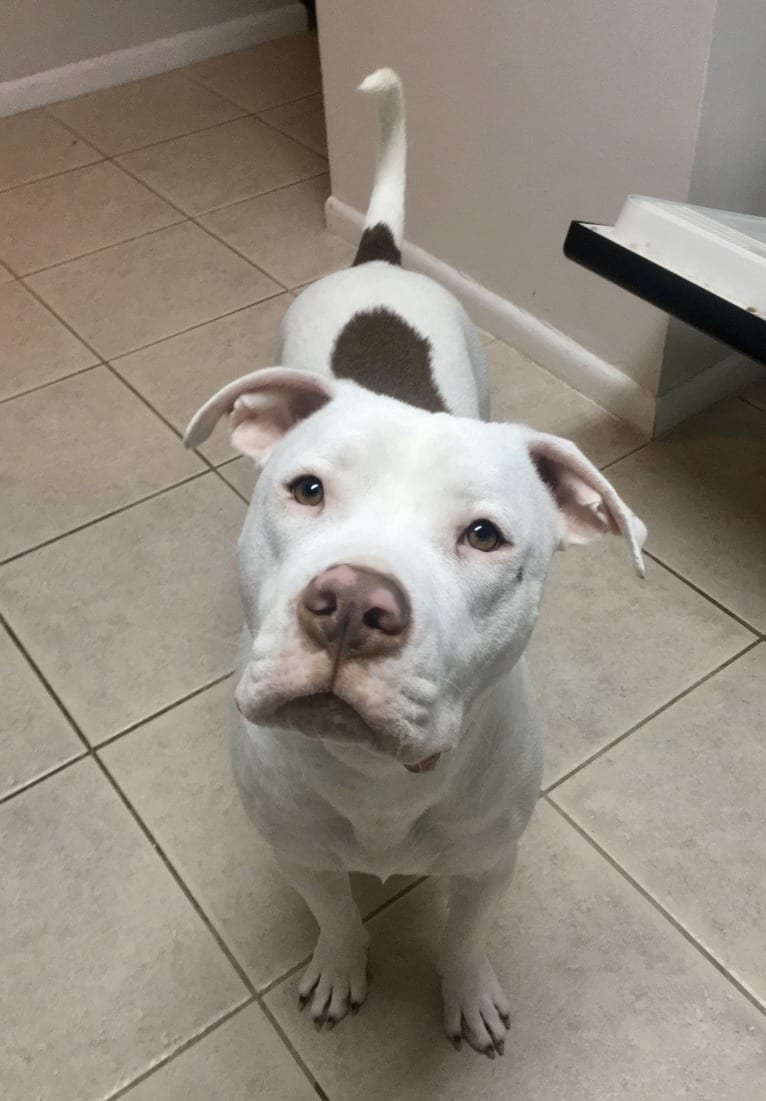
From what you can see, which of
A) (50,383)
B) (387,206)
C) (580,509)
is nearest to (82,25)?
(50,383)

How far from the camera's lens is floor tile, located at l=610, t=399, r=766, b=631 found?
2240mm

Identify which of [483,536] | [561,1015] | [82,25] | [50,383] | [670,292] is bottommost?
[561,1015]

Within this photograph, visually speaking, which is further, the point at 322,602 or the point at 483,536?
the point at 483,536

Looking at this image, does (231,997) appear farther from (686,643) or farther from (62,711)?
(686,643)

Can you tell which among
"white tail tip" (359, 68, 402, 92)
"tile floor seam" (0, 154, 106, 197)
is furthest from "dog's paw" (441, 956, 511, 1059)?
"tile floor seam" (0, 154, 106, 197)

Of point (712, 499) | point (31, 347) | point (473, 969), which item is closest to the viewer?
point (473, 969)

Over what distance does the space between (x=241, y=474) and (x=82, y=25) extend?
2.86m

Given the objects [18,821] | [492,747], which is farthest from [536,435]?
[18,821]

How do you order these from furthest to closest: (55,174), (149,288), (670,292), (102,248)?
(55,174), (102,248), (149,288), (670,292)

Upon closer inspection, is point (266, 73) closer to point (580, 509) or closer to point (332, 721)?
point (580, 509)

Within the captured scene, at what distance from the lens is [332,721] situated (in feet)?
3.06

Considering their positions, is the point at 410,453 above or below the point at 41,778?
above

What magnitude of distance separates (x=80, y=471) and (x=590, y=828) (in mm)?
1581

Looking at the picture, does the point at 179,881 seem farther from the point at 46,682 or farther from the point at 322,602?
the point at 322,602
